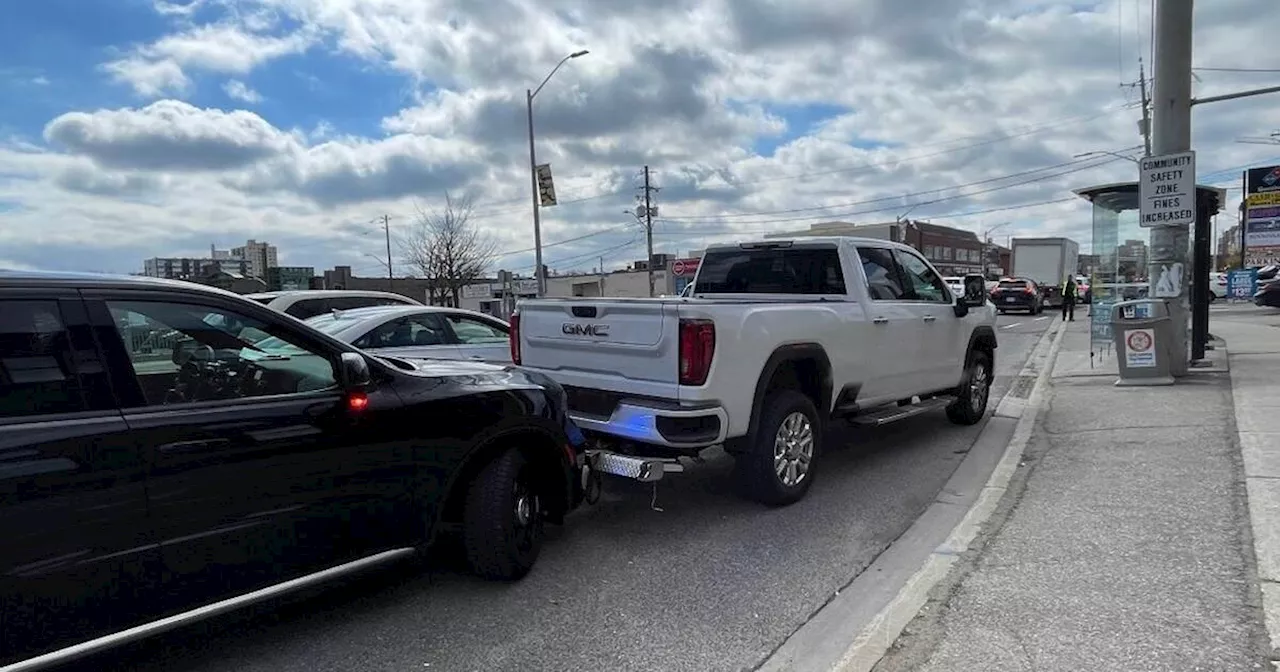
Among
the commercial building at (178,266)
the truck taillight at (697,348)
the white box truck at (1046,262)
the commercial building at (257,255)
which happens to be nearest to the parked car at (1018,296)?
the white box truck at (1046,262)

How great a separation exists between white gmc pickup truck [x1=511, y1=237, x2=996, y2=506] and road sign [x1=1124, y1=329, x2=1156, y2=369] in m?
3.64

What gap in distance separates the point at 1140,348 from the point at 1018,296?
2400 centimetres

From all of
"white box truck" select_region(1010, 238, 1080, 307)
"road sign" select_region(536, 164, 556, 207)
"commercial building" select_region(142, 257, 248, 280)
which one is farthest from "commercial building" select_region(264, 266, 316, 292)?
"white box truck" select_region(1010, 238, 1080, 307)

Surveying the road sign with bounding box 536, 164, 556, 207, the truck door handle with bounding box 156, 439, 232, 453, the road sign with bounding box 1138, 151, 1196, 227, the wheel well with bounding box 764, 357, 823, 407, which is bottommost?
the wheel well with bounding box 764, 357, 823, 407

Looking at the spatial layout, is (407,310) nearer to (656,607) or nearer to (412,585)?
(412,585)

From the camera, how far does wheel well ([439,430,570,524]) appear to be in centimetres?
414

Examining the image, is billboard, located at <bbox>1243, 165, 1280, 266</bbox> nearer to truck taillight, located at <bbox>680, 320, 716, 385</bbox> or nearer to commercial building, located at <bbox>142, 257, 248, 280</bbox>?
truck taillight, located at <bbox>680, 320, 716, 385</bbox>

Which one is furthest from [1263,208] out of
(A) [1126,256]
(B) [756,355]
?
(B) [756,355]

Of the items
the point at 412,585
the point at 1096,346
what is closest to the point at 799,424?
the point at 412,585

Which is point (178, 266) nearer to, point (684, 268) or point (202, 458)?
point (684, 268)

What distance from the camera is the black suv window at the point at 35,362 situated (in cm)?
277

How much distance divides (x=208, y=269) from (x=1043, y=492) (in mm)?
59800

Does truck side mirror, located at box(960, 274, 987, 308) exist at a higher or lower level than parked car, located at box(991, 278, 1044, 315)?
higher

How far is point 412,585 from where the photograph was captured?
4293 mm
